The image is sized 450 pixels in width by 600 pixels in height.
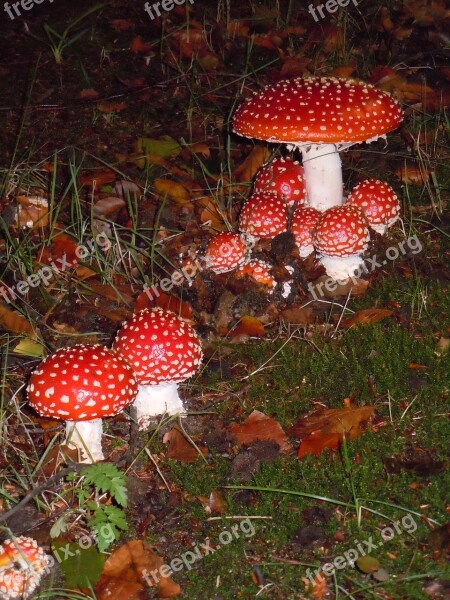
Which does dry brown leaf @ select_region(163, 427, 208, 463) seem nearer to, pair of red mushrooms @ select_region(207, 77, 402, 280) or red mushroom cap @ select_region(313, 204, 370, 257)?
pair of red mushrooms @ select_region(207, 77, 402, 280)

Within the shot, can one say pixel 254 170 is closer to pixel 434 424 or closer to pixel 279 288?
pixel 279 288

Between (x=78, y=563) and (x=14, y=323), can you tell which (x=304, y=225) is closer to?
(x=14, y=323)

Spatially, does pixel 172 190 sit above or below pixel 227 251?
above

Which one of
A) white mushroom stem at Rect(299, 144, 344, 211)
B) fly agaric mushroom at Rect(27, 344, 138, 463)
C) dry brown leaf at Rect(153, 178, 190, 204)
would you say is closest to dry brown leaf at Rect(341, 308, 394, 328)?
white mushroom stem at Rect(299, 144, 344, 211)

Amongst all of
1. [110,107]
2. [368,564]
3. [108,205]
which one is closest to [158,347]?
[368,564]

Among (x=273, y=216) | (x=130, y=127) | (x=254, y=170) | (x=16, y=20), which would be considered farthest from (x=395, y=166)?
(x=16, y=20)

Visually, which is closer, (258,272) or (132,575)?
(132,575)

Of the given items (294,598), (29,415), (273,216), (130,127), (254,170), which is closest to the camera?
(294,598)
